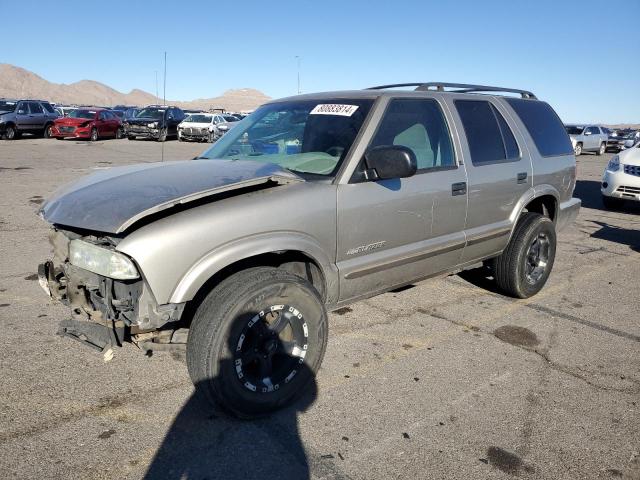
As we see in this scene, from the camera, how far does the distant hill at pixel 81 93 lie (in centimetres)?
13438

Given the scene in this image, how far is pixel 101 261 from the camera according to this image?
257 cm

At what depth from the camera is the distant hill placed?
441 ft

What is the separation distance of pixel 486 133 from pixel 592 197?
9.51 metres

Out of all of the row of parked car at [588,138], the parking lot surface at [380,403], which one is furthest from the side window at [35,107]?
the row of parked car at [588,138]

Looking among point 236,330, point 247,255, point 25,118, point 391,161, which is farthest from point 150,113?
point 236,330

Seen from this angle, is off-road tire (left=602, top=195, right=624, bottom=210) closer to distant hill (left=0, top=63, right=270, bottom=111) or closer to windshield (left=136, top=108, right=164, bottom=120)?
windshield (left=136, top=108, right=164, bottom=120)

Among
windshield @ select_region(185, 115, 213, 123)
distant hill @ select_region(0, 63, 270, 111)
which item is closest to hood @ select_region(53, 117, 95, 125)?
windshield @ select_region(185, 115, 213, 123)

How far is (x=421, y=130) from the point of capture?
3.87 meters

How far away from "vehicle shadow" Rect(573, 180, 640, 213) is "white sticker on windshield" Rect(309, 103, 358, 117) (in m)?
8.87

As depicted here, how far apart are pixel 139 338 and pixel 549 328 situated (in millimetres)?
3270

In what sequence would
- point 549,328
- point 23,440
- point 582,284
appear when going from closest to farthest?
point 23,440 < point 549,328 < point 582,284

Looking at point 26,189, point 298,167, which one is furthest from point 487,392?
point 26,189

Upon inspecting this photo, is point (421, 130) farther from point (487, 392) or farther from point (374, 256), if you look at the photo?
point (487, 392)

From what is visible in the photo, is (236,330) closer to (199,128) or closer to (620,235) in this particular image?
(620,235)
